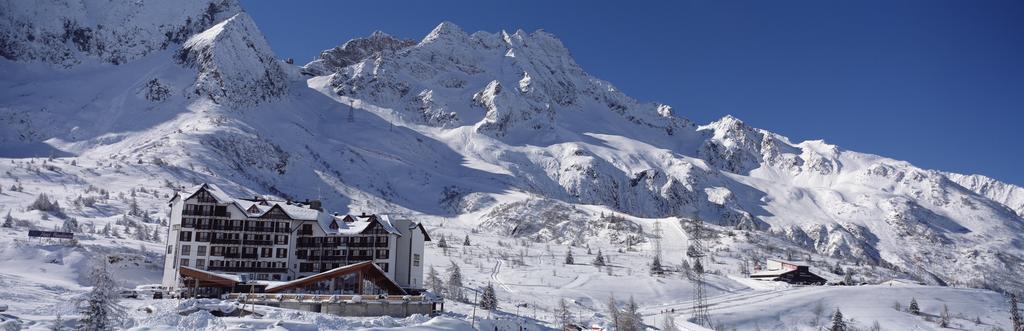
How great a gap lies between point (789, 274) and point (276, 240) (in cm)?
9852

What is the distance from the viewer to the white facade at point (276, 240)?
9631 cm

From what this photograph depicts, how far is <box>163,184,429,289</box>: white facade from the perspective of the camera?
96.3 metres

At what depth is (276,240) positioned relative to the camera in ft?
330

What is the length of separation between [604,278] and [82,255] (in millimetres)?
78618

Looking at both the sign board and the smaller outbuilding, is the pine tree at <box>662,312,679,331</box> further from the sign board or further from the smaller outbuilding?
the sign board

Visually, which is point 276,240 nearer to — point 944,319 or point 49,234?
point 49,234

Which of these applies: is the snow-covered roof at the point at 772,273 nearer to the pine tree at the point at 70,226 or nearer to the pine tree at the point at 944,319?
the pine tree at the point at 944,319

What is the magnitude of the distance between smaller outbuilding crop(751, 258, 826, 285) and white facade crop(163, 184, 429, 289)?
260 feet

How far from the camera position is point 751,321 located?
115 m

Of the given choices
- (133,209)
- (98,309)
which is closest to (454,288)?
(98,309)

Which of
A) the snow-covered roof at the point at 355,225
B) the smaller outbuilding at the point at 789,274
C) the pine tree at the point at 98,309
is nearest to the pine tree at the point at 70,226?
the snow-covered roof at the point at 355,225

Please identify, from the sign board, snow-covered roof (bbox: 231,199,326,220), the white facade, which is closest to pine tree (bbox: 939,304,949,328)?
the white facade

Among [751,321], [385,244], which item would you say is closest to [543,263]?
[751,321]

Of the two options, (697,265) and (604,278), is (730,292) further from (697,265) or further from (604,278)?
(604,278)
